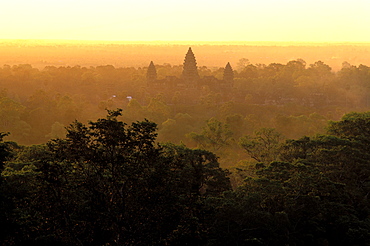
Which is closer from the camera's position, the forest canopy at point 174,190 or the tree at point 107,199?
the tree at point 107,199

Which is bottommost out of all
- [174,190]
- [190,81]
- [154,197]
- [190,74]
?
[190,81]

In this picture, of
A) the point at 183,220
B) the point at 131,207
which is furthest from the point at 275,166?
the point at 131,207

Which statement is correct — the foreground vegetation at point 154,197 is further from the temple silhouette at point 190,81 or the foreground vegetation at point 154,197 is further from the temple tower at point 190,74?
the temple tower at point 190,74

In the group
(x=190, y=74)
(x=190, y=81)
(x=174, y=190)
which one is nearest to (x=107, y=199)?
(x=174, y=190)

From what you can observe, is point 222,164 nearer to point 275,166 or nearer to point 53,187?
point 275,166

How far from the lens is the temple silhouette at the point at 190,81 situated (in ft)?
371

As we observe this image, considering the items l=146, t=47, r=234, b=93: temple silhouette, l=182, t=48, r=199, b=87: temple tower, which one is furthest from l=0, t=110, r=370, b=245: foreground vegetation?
l=182, t=48, r=199, b=87: temple tower

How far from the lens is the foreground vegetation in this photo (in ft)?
48.8

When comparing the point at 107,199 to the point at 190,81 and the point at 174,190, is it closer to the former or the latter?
the point at 174,190

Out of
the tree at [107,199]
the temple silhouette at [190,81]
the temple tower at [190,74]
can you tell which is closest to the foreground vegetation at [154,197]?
the tree at [107,199]

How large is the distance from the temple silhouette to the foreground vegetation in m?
82.1

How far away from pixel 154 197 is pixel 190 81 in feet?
329

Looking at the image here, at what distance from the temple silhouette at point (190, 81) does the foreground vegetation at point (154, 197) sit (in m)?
82.1

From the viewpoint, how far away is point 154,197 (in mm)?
15688
